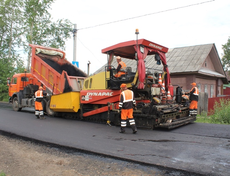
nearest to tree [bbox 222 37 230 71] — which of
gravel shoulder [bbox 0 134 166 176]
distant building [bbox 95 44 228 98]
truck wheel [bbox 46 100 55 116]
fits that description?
distant building [bbox 95 44 228 98]

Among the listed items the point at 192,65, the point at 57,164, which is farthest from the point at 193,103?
the point at 192,65

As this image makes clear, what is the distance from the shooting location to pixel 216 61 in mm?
20281

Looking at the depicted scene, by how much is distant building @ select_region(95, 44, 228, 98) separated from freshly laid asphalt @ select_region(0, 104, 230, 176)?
7.92m

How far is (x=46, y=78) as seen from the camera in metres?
10.8

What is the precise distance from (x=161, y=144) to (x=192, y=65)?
1181 centimetres

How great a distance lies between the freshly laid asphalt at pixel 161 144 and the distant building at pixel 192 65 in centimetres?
792

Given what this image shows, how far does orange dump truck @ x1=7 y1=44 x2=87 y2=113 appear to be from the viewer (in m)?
9.99

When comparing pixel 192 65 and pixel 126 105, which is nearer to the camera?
pixel 126 105

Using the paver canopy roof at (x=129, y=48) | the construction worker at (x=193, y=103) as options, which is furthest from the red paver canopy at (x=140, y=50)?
the construction worker at (x=193, y=103)

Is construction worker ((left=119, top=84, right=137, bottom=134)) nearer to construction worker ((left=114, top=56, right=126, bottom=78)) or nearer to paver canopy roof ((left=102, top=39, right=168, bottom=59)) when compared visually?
construction worker ((left=114, top=56, right=126, bottom=78))

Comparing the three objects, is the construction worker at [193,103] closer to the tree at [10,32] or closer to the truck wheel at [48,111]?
the truck wheel at [48,111]

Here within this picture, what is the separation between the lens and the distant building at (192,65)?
51.3 ft

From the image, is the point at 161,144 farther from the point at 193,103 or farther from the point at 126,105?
the point at 193,103

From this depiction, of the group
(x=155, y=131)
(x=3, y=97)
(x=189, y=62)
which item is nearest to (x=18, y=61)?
(x=3, y=97)
